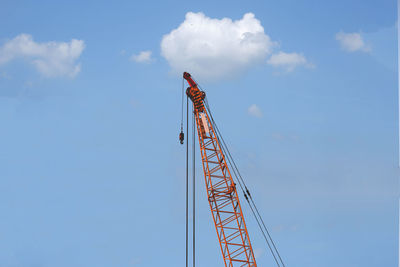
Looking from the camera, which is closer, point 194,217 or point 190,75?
point 194,217

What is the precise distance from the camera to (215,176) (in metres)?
65.2

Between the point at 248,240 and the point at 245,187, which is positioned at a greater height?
the point at 245,187

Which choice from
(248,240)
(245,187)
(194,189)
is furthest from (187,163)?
(248,240)

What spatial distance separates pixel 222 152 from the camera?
66375 mm

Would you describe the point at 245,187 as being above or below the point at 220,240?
above

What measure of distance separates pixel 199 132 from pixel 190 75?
7.90 m

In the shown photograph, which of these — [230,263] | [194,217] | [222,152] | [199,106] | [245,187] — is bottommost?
[230,263]

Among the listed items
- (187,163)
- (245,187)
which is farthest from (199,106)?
(245,187)

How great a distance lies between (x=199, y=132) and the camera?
220ft

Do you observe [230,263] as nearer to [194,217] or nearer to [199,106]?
[194,217]

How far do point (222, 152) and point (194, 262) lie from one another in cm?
1492

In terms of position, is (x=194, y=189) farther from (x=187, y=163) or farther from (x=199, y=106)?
(x=199, y=106)

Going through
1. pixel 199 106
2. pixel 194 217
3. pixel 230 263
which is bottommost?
pixel 230 263

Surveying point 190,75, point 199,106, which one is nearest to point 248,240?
point 199,106
